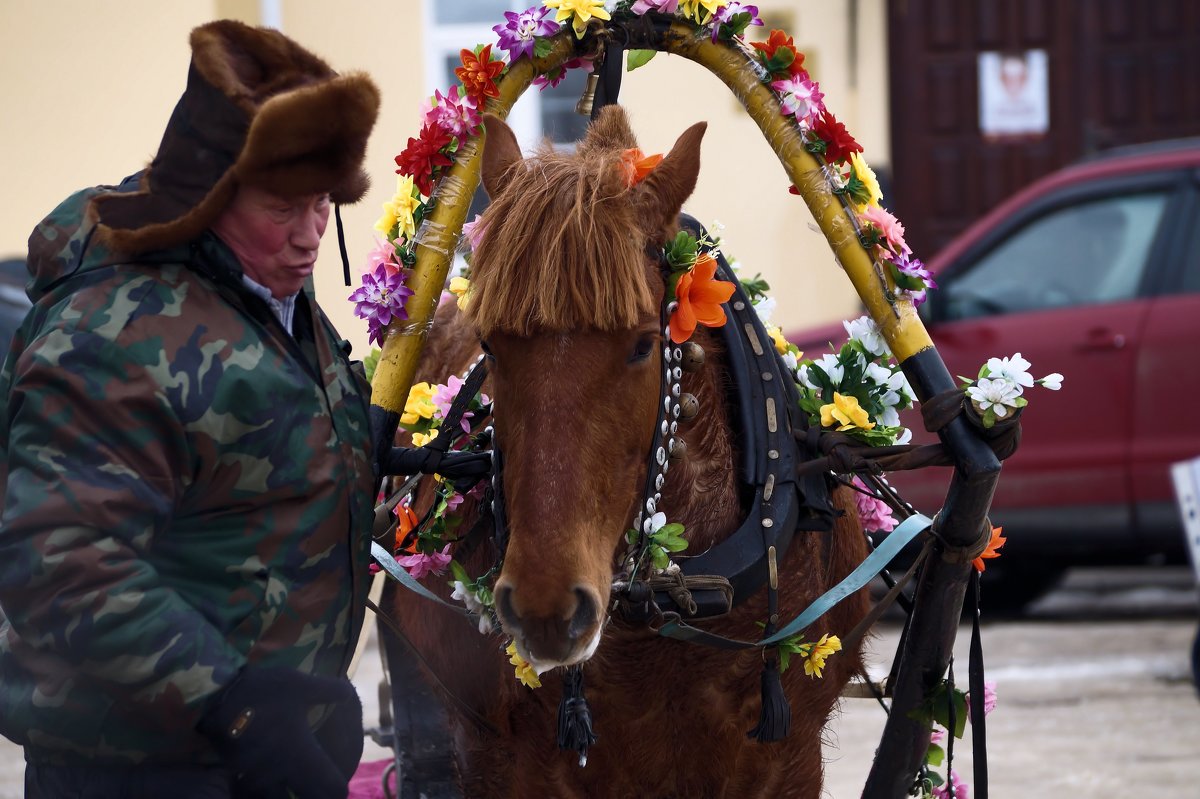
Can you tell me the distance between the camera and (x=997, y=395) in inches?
109

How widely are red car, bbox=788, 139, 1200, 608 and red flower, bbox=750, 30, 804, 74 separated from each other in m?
3.77

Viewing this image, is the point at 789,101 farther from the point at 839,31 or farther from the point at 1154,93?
the point at 1154,93

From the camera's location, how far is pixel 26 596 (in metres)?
1.93

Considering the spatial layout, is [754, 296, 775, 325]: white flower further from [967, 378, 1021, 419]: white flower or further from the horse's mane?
the horse's mane

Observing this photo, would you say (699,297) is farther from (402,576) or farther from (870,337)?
(402,576)

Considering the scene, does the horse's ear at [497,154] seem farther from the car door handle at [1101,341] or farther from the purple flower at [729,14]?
the car door handle at [1101,341]

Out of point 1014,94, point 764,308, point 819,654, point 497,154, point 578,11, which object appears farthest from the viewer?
point 1014,94

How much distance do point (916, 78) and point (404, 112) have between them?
3.22m

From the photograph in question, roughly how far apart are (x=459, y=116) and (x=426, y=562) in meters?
0.91

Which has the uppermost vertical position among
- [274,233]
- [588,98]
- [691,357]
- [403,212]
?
[588,98]

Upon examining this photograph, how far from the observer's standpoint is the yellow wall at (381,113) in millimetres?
8281

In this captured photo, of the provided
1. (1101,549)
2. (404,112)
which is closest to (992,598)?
(1101,549)

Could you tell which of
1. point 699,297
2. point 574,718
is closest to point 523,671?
point 574,718

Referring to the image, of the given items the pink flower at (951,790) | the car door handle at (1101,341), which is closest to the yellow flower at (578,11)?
the pink flower at (951,790)
